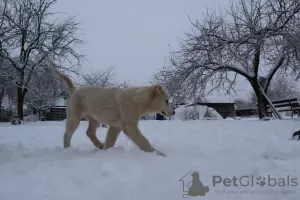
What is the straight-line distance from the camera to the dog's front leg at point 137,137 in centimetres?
389

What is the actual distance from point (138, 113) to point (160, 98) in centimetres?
46

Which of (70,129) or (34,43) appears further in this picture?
(34,43)

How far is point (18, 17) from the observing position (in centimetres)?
1931

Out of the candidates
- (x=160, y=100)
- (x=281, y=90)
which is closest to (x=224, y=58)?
(x=160, y=100)

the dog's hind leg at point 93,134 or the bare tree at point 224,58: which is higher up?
the bare tree at point 224,58

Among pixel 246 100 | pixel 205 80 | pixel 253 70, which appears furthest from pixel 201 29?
pixel 246 100

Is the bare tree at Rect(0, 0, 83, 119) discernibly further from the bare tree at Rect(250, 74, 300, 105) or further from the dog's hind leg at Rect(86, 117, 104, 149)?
the bare tree at Rect(250, 74, 300, 105)

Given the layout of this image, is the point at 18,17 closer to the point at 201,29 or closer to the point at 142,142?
the point at 201,29

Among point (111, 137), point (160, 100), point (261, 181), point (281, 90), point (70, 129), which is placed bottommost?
point (261, 181)

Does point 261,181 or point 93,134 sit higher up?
point 93,134

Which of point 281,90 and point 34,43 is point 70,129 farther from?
point 281,90

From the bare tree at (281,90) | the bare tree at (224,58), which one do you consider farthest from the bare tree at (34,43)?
the bare tree at (281,90)

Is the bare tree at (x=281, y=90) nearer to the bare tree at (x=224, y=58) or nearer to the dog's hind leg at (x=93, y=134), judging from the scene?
the bare tree at (x=224, y=58)

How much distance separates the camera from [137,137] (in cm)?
400
